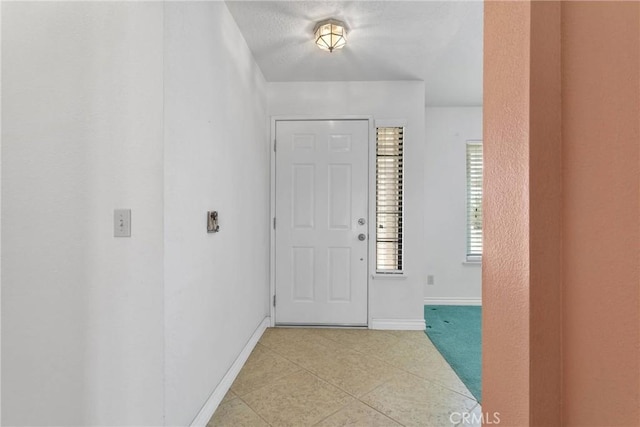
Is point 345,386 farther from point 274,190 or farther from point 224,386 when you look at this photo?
point 274,190

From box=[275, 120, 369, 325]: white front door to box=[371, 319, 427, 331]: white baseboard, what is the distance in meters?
0.13

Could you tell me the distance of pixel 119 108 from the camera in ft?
4.04

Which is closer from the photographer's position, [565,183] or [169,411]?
[565,183]

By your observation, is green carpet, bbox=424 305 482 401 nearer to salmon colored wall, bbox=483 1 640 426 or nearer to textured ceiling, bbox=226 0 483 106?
salmon colored wall, bbox=483 1 640 426

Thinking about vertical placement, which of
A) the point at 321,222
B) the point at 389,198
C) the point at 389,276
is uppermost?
the point at 389,198

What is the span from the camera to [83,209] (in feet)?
4.04

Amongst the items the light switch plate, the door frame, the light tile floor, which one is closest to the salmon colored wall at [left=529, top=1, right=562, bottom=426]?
the light tile floor

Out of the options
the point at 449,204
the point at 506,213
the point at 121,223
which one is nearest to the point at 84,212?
the point at 121,223

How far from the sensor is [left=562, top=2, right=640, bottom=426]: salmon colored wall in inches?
23.9

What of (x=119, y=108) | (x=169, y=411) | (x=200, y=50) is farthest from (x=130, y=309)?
(x=200, y=50)

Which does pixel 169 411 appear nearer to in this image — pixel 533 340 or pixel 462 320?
pixel 533 340

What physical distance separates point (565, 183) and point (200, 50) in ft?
5.52

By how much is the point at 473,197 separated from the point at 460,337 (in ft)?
5.86

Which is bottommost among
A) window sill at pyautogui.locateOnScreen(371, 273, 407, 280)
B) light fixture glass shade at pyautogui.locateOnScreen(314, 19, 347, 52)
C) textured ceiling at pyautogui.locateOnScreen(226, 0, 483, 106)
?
window sill at pyautogui.locateOnScreen(371, 273, 407, 280)
